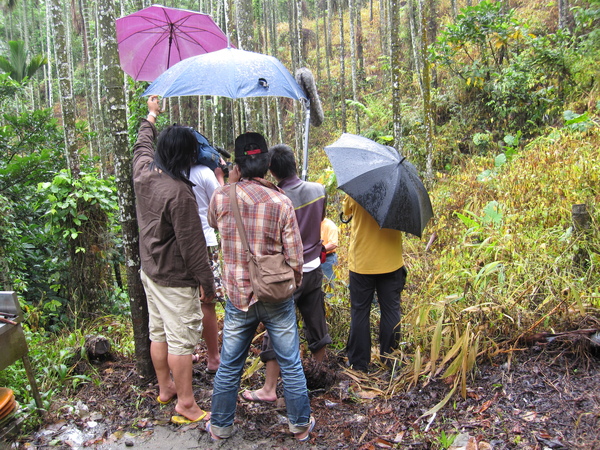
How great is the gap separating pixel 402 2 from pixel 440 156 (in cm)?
1831

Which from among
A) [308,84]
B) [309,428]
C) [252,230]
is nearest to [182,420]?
[309,428]

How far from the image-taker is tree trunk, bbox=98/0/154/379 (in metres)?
3.00

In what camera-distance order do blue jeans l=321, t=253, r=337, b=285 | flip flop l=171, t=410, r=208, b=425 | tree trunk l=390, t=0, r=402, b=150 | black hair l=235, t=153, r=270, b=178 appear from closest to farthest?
1. black hair l=235, t=153, r=270, b=178
2. flip flop l=171, t=410, r=208, b=425
3. blue jeans l=321, t=253, r=337, b=285
4. tree trunk l=390, t=0, r=402, b=150

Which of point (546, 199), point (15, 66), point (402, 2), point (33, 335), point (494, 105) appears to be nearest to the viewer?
point (33, 335)

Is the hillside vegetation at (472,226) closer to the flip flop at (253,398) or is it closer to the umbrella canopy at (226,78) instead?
the flip flop at (253,398)

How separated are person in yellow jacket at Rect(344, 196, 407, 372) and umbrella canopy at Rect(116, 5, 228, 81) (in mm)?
2107

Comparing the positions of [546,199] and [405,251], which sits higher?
[546,199]

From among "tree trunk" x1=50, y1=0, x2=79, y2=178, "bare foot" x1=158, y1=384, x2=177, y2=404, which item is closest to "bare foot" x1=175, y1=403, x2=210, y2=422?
"bare foot" x1=158, y1=384, x2=177, y2=404

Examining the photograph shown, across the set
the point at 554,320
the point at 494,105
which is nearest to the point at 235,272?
the point at 554,320

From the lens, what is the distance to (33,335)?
12.1 feet

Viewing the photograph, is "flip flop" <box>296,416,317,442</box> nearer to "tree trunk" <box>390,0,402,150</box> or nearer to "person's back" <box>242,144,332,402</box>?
"person's back" <box>242,144,332,402</box>

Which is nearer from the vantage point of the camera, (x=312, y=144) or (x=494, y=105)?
(x=494, y=105)

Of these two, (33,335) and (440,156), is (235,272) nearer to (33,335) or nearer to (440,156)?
(33,335)

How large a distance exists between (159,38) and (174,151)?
1.89 metres
